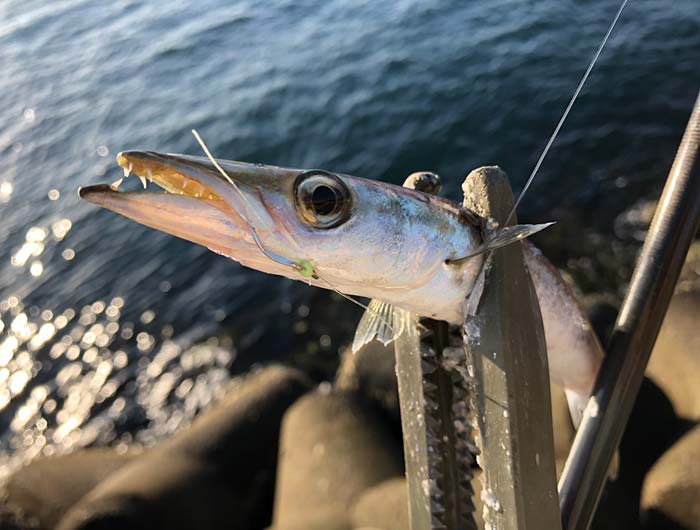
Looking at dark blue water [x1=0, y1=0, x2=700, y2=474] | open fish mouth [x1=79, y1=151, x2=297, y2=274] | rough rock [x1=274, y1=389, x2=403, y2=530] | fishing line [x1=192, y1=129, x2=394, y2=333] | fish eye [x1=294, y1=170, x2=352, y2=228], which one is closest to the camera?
open fish mouth [x1=79, y1=151, x2=297, y2=274]

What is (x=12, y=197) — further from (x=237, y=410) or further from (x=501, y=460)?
(x=501, y=460)

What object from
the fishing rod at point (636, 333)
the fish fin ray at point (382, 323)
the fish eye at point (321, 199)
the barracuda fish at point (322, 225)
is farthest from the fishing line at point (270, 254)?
the fishing rod at point (636, 333)

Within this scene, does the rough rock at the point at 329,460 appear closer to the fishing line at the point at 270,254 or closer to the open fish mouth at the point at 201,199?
the fishing line at the point at 270,254

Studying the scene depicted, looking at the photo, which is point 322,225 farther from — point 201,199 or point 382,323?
point 382,323

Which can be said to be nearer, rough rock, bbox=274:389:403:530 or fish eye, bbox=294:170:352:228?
fish eye, bbox=294:170:352:228

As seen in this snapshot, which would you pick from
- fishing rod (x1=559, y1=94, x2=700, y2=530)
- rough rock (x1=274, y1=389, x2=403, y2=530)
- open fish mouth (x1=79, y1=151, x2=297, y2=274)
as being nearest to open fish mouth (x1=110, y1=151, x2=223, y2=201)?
open fish mouth (x1=79, y1=151, x2=297, y2=274)

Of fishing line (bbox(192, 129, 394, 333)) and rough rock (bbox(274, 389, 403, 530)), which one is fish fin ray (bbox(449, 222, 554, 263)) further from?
rough rock (bbox(274, 389, 403, 530))

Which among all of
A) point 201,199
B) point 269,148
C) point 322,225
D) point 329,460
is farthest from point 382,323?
point 269,148
